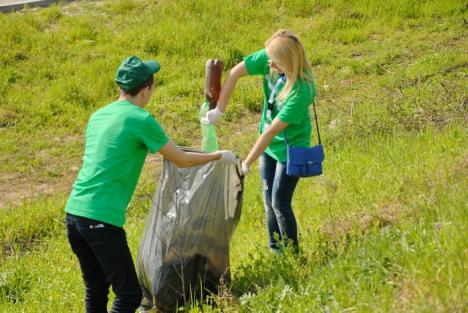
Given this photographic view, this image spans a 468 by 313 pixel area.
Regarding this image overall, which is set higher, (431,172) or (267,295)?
(431,172)

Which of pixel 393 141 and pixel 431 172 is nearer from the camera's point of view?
pixel 431 172

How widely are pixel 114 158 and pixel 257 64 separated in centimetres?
109

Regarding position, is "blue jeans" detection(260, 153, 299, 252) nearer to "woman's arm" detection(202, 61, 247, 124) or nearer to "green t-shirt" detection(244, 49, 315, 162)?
"green t-shirt" detection(244, 49, 315, 162)

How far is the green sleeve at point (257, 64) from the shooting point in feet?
13.9

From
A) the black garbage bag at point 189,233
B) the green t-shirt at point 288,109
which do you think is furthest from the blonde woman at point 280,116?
the black garbage bag at point 189,233

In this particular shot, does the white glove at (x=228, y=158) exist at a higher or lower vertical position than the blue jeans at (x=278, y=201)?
higher

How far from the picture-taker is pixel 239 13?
36.8 feet

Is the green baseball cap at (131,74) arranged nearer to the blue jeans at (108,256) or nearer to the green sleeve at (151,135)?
the green sleeve at (151,135)

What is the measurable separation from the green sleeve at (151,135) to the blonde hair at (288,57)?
0.74 meters

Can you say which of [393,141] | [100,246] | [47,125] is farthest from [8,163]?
[100,246]

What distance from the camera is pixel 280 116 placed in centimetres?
392

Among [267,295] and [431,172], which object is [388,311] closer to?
[267,295]

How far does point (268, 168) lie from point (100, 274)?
1112 mm

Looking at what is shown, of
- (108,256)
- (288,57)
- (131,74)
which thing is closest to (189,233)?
(108,256)
